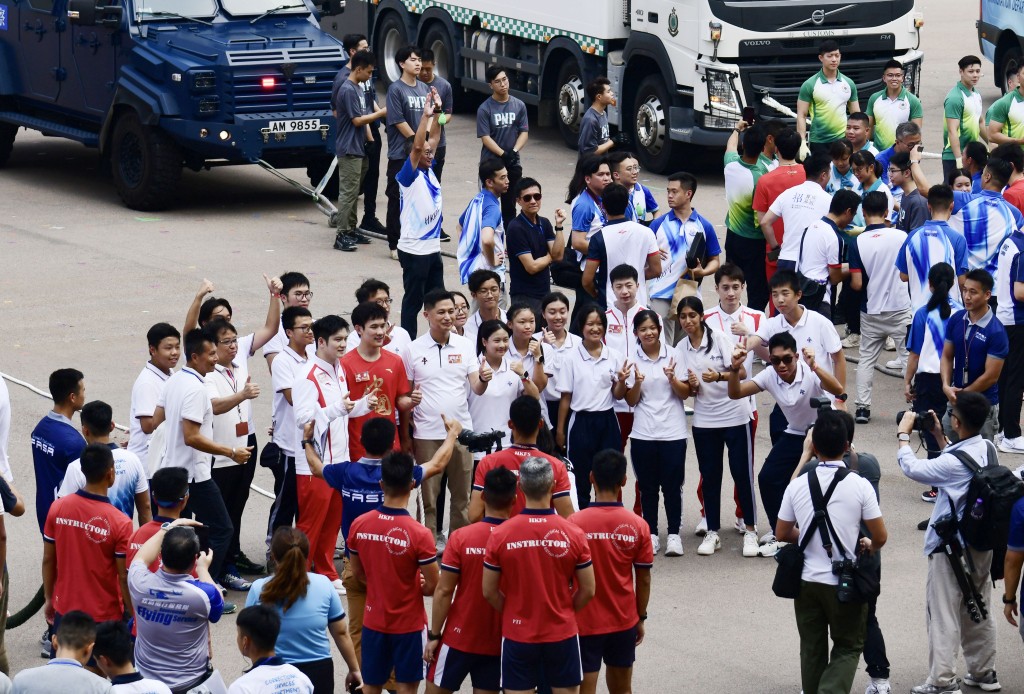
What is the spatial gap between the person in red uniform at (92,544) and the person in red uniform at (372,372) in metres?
1.85

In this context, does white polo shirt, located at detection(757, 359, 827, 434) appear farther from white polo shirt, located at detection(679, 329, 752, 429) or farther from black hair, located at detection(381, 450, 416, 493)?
black hair, located at detection(381, 450, 416, 493)

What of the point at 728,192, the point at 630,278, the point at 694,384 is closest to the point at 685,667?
the point at 694,384

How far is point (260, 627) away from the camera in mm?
6336

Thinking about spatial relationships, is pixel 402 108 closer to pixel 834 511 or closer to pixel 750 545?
pixel 750 545

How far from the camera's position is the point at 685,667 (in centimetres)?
850

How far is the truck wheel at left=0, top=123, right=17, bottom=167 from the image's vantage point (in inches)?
778

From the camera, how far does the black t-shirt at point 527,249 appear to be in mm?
11828

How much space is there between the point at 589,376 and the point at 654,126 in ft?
31.7

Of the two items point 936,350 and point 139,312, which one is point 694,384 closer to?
point 936,350

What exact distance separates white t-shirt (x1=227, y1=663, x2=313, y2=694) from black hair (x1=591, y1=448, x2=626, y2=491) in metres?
1.79

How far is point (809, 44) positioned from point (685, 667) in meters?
11.2

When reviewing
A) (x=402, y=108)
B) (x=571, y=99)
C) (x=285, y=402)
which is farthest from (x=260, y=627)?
(x=571, y=99)

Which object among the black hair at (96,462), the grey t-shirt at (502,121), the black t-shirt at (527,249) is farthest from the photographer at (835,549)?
the grey t-shirt at (502,121)

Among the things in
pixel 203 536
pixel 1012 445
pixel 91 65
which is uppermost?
Answer: pixel 91 65
